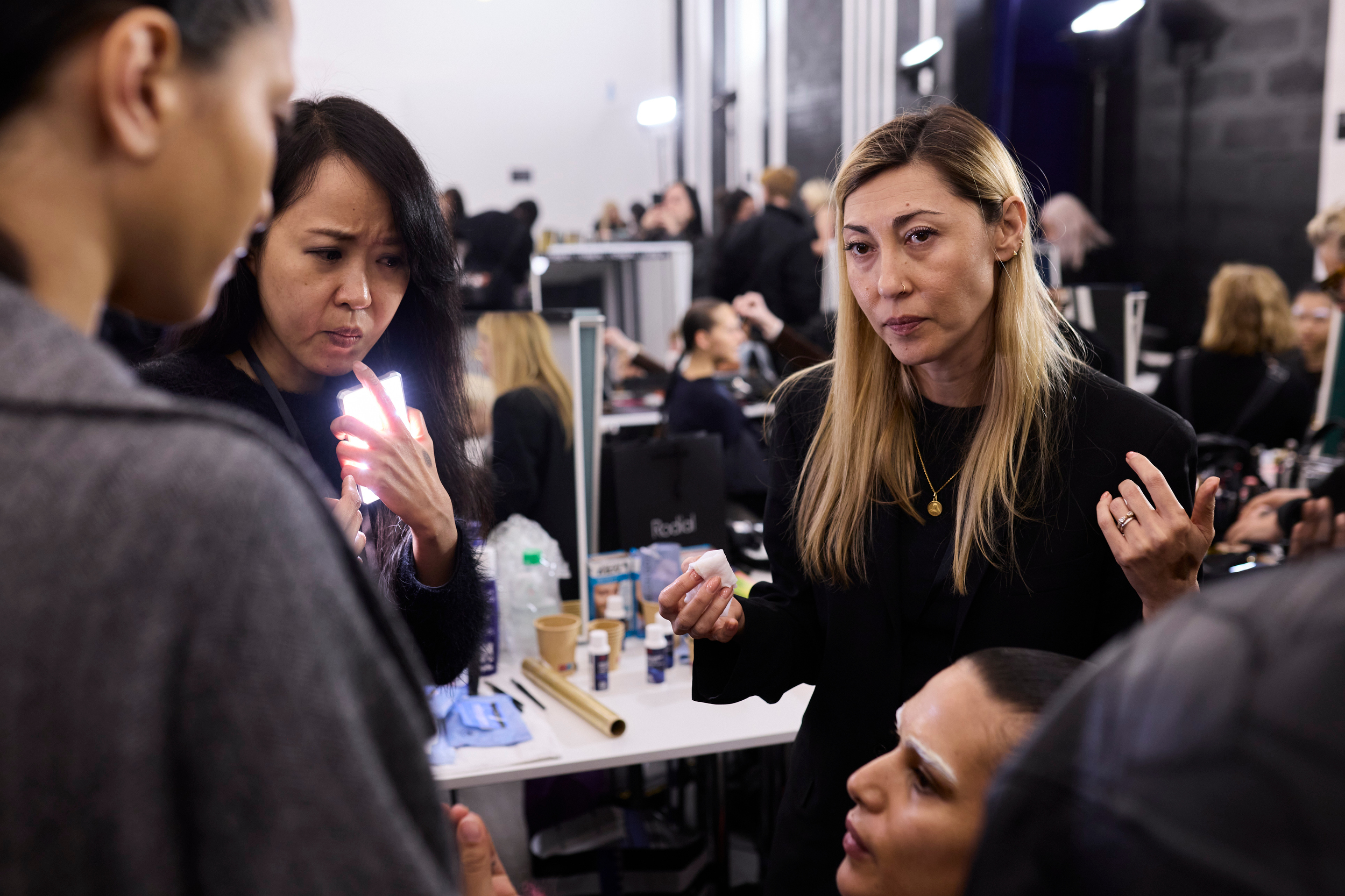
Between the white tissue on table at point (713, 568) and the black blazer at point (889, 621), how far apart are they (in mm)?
114

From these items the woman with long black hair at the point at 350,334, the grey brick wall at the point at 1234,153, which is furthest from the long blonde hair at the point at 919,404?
the grey brick wall at the point at 1234,153

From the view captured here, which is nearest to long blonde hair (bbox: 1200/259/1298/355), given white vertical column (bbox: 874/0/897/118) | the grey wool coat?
white vertical column (bbox: 874/0/897/118)

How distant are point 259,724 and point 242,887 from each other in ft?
0.24

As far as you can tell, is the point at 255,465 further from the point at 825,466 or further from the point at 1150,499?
the point at 1150,499

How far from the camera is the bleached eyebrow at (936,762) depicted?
911 mm

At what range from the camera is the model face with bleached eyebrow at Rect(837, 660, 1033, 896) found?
901 mm

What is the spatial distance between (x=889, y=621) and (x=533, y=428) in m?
1.79

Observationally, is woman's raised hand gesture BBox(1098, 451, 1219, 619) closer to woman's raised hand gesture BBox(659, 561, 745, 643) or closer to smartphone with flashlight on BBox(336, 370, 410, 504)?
woman's raised hand gesture BBox(659, 561, 745, 643)

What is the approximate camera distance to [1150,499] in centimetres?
144

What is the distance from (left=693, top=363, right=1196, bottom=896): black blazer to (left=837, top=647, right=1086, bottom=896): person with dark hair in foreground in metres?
0.47

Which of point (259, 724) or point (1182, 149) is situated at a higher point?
point (1182, 149)

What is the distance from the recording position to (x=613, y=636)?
241 cm

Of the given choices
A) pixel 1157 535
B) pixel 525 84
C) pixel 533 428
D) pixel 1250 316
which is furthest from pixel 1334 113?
pixel 525 84

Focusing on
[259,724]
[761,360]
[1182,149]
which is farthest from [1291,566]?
[1182,149]
